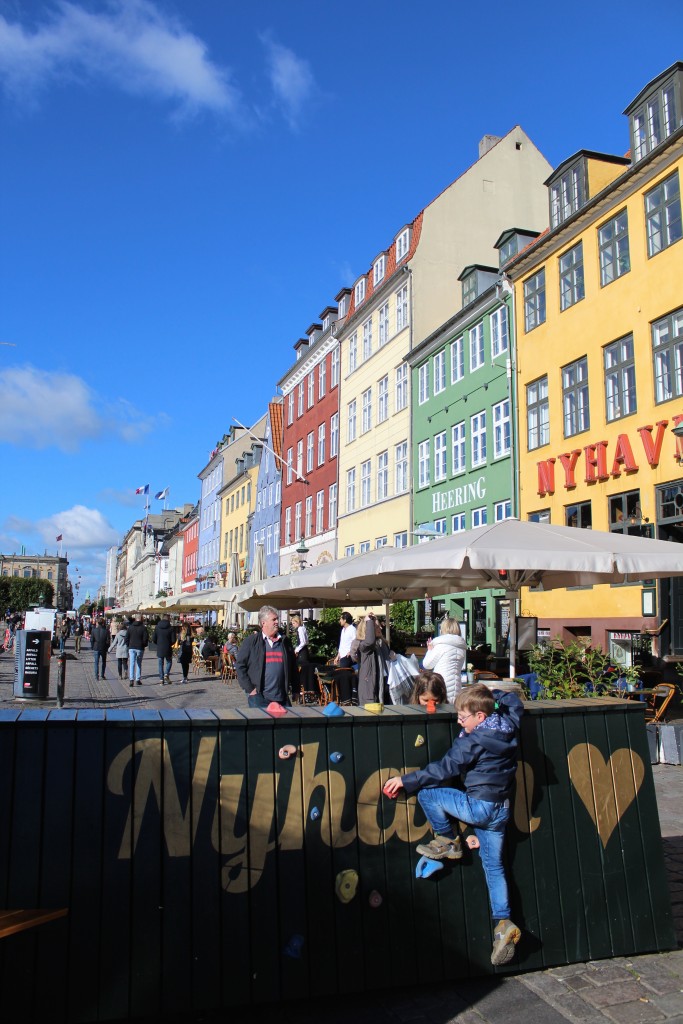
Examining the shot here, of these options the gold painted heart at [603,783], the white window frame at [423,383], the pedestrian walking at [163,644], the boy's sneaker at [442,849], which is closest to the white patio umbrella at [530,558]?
the gold painted heart at [603,783]

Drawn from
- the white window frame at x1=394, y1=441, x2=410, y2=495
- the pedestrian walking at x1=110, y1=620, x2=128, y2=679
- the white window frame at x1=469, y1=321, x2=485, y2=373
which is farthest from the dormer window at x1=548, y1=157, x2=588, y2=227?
the pedestrian walking at x1=110, y1=620, x2=128, y2=679

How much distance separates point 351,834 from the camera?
170 inches

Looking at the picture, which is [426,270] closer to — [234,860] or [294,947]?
[234,860]

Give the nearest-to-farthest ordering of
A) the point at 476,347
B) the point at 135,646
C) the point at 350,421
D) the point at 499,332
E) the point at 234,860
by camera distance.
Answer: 1. the point at 234,860
2. the point at 135,646
3. the point at 499,332
4. the point at 476,347
5. the point at 350,421

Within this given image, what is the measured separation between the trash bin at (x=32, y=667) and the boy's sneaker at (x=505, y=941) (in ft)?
50.2

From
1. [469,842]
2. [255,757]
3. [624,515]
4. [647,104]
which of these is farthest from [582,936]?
[647,104]

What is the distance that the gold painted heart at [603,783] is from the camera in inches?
189

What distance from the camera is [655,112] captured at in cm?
2003

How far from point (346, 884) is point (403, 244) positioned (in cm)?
3302

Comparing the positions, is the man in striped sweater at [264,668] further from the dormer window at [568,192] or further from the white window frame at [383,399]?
the white window frame at [383,399]

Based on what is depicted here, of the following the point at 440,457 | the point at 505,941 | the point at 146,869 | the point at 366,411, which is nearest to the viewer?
the point at 146,869

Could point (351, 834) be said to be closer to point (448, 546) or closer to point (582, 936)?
point (582, 936)

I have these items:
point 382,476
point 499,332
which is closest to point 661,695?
point 499,332

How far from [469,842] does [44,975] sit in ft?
6.85
